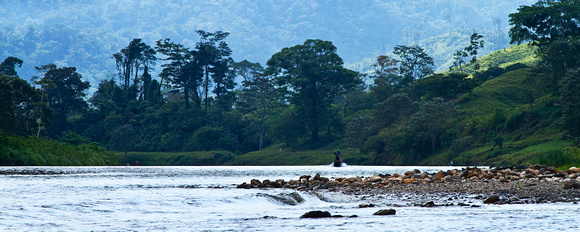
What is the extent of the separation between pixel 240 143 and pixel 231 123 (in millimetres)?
5283

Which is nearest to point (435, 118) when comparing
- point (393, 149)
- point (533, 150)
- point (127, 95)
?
point (393, 149)

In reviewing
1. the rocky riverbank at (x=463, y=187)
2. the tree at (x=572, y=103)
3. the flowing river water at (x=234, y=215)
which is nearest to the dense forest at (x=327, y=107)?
the tree at (x=572, y=103)

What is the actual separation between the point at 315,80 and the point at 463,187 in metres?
91.0

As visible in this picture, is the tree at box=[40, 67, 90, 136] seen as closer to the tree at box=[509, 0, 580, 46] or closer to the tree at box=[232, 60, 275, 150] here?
the tree at box=[232, 60, 275, 150]

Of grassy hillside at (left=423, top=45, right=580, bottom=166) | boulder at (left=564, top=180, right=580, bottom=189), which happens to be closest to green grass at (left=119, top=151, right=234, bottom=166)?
grassy hillside at (left=423, top=45, right=580, bottom=166)

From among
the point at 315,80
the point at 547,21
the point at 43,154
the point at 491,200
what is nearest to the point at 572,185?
the point at 491,200

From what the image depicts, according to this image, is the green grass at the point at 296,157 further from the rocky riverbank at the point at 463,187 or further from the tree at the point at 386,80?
the rocky riverbank at the point at 463,187

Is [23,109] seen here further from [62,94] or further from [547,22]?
[547,22]

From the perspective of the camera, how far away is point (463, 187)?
2350cm

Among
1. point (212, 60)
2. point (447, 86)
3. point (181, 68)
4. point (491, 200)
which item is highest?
point (212, 60)

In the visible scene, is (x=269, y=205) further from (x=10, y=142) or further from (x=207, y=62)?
(x=207, y=62)

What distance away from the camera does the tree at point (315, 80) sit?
111 metres

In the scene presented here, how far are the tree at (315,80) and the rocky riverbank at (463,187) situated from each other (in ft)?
259

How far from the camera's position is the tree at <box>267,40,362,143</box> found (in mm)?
111062
